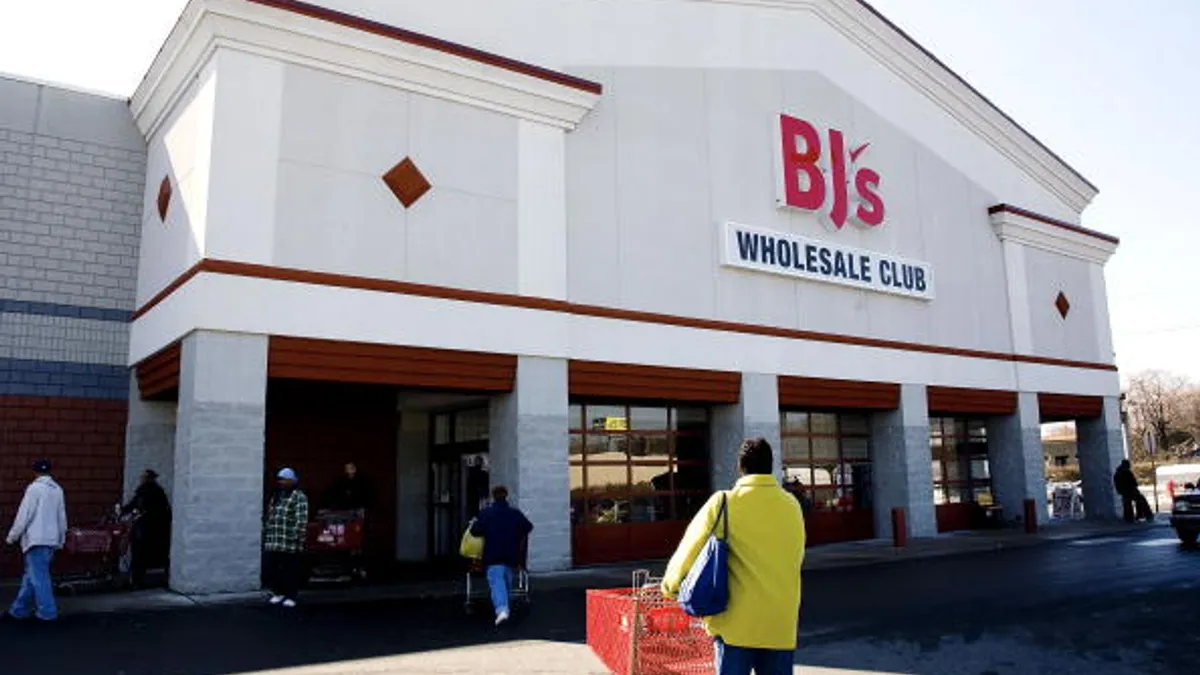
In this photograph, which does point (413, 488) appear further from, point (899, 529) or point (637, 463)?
point (899, 529)

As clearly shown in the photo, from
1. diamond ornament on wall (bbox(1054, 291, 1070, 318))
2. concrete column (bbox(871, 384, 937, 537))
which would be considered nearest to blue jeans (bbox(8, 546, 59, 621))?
concrete column (bbox(871, 384, 937, 537))

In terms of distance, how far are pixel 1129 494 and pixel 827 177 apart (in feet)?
43.4

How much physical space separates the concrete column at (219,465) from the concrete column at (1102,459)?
24.0 m

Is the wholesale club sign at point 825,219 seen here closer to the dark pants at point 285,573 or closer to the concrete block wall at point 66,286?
the dark pants at point 285,573

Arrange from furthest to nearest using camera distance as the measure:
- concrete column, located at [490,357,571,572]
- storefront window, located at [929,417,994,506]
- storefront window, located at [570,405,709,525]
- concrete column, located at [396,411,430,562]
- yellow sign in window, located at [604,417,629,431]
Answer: storefront window, located at [929,417,994,506]
concrete column, located at [396,411,430,562]
yellow sign in window, located at [604,417,629,431]
storefront window, located at [570,405,709,525]
concrete column, located at [490,357,571,572]

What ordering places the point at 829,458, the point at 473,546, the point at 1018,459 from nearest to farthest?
the point at 473,546, the point at 829,458, the point at 1018,459

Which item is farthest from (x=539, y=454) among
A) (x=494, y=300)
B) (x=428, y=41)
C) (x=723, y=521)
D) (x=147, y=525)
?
(x=723, y=521)

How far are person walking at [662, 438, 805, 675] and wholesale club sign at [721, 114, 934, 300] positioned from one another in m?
14.2

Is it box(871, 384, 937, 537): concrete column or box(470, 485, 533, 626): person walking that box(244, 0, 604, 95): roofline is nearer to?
box(470, 485, 533, 626): person walking

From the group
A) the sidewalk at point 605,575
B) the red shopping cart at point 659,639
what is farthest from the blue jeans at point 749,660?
the sidewalk at point 605,575

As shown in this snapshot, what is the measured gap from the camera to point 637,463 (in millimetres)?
18344

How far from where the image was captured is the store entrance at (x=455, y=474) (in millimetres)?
17703

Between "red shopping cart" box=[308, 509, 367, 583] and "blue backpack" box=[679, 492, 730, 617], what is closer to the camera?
"blue backpack" box=[679, 492, 730, 617]

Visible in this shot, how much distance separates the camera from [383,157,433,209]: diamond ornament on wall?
47.5 ft
